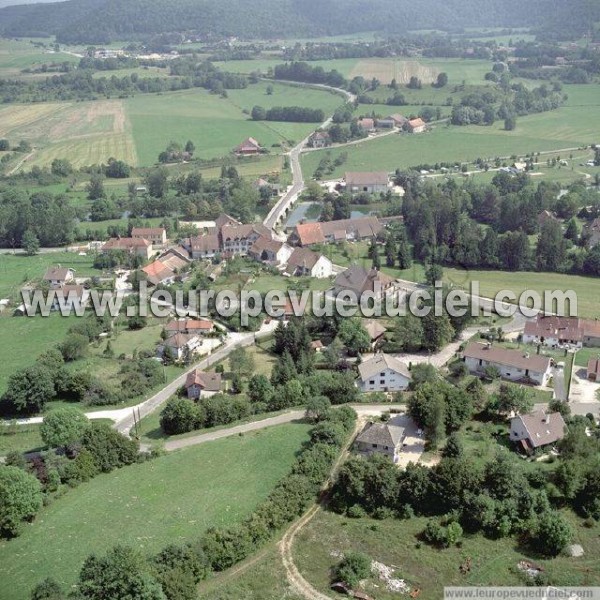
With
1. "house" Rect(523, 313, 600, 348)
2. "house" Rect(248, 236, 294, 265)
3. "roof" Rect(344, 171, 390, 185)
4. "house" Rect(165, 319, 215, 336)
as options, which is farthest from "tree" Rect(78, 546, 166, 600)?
"roof" Rect(344, 171, 390, 185)

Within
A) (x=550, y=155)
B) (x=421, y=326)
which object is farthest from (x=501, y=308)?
(x=550, y=155)

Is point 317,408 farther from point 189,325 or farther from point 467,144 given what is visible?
point 467,144

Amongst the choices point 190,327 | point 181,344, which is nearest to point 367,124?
point 190,327

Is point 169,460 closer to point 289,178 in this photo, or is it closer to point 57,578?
point 57,578

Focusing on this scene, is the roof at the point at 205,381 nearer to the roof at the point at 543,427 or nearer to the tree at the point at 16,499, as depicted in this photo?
the tree at the point at 16,499

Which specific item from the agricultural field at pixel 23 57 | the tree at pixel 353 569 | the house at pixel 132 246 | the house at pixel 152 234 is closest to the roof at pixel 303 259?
the house at pixel 132 246
